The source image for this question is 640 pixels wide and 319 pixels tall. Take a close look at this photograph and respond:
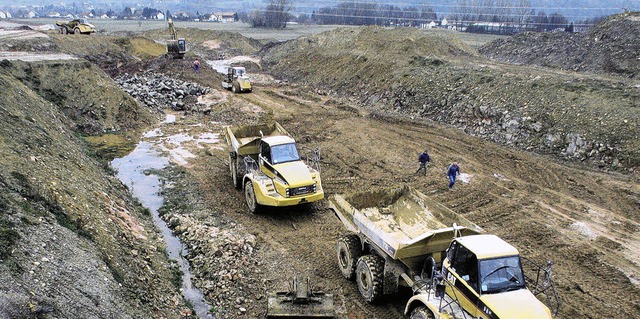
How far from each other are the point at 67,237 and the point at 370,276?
5.89 meters

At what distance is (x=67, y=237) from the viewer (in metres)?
8.89

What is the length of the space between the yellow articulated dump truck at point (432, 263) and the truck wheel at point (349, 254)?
0.02 m

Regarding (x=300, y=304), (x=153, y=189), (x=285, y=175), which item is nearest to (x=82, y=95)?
(x=153, y=189)

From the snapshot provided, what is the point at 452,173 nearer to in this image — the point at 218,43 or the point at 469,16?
the point at 218,43

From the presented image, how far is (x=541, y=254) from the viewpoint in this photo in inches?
464

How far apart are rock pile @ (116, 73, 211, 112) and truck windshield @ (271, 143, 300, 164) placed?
14.3 m

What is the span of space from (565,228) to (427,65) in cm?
1893

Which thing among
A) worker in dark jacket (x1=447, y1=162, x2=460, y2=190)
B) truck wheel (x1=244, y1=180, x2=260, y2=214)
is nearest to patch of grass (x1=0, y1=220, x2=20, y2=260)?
truck wheel (x1=244, y1=180, x2=260, y2=214)

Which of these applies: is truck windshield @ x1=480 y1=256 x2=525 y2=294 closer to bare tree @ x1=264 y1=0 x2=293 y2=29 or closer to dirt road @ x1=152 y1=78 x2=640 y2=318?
dirt road @ x1=152 y1=78 x2=640 y2=318

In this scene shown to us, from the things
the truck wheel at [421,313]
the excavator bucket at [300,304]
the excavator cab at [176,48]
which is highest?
the excavator cab at [176,48]

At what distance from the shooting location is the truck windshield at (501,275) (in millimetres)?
7008

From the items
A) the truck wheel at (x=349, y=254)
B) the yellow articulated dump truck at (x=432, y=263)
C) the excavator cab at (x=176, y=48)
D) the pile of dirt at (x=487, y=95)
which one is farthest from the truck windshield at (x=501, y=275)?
the excavator cab at (x=176, y=48)

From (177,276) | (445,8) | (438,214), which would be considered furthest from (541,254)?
(445,8)

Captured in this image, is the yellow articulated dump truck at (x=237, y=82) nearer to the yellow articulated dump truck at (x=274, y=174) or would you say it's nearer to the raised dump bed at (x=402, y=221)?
the yellow articulated dump truck at (x=274, y=174)
